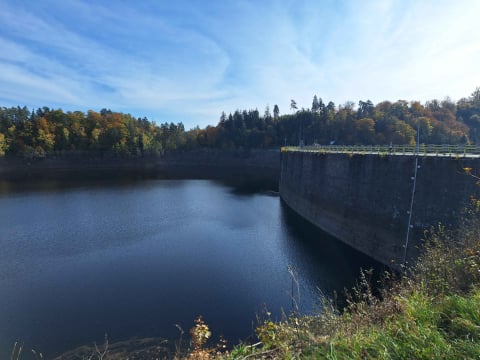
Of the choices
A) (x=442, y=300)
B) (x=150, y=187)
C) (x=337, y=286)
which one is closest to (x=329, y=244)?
(x=337, y=286)

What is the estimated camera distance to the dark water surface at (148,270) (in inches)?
574

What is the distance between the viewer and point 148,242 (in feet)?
84.0

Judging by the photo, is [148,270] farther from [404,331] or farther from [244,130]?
[244,130]

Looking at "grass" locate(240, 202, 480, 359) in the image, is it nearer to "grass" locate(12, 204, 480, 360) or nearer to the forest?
"grass" locate(12, 204, 480, 360)

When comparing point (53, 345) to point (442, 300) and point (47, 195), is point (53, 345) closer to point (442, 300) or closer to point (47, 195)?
point (442, 300)

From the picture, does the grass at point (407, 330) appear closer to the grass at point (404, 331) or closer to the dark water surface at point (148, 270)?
the grass at point (404, 331)

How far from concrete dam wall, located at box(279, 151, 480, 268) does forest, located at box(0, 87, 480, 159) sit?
54.6 m

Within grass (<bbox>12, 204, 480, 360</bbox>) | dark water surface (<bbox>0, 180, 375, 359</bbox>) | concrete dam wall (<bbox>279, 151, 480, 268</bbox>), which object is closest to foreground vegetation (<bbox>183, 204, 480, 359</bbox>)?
grass (<bbox>12, 204, 480, 360</bbox>)

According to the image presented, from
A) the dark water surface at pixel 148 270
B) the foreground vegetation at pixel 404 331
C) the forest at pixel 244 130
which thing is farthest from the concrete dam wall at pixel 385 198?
the forest at pixel 244 130

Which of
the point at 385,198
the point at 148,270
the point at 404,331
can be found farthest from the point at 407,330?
the point at 385,198

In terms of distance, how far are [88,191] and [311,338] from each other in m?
53.3

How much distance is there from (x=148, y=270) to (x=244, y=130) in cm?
9673

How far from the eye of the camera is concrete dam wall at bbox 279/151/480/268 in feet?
57.5

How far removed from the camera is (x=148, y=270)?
20141 millimetres
